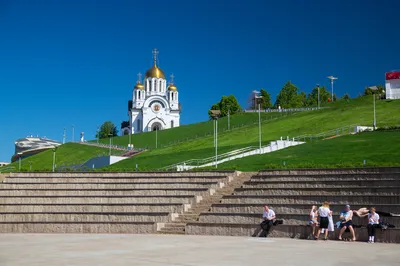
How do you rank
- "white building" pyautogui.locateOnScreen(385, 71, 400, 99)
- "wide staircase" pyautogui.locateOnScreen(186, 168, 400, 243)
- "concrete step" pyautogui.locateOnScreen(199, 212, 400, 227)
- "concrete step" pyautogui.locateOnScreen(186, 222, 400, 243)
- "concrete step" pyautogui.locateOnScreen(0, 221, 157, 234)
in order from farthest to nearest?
"white building" pyautogui.locateOnScreen(385, 71, 400, 99)
"concrete step" pyautogui.locateOnScreen(0, 221, 157, 234)
"wide staircase" pyautogui.locateOnScreen(186, 168, 400, 243)
"concrete step" pyautogui.locateOnScreen(199, 212, 400, 227)
"concrete step" pyautogui.locateOnScreen(186, 222, 400, 243)

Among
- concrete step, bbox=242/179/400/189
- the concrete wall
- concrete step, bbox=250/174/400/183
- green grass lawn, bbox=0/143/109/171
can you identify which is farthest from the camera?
green grass lawn, bbox=0/143/109/171

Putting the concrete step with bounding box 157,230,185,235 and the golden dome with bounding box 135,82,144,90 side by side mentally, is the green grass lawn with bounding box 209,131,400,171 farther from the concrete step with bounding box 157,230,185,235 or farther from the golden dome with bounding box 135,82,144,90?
the golden dome with bounding box 135,82,144,90

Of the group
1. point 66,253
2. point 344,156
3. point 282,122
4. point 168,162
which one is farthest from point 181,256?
point 282,122

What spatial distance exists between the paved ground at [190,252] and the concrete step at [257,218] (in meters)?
2.07

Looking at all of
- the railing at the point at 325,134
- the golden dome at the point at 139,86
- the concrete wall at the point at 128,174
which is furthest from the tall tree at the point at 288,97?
the concrete wall at the point at 128,174

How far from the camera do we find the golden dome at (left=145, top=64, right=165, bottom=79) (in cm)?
16475

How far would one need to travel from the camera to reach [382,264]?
14.2 m

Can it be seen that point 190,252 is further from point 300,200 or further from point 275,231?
point 300,200

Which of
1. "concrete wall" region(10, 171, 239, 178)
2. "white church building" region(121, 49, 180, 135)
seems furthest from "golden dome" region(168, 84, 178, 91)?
"concrete wall" region(10, 171, 239, 178)

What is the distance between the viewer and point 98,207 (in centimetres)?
2944

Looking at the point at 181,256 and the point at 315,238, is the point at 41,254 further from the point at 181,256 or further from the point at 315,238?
the point at 315,238

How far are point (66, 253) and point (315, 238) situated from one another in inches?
410

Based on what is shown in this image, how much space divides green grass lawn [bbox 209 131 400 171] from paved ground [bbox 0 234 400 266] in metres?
14.6

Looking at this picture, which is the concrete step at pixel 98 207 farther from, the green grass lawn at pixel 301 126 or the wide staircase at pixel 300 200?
the green grass lawn at pixel 301 126
